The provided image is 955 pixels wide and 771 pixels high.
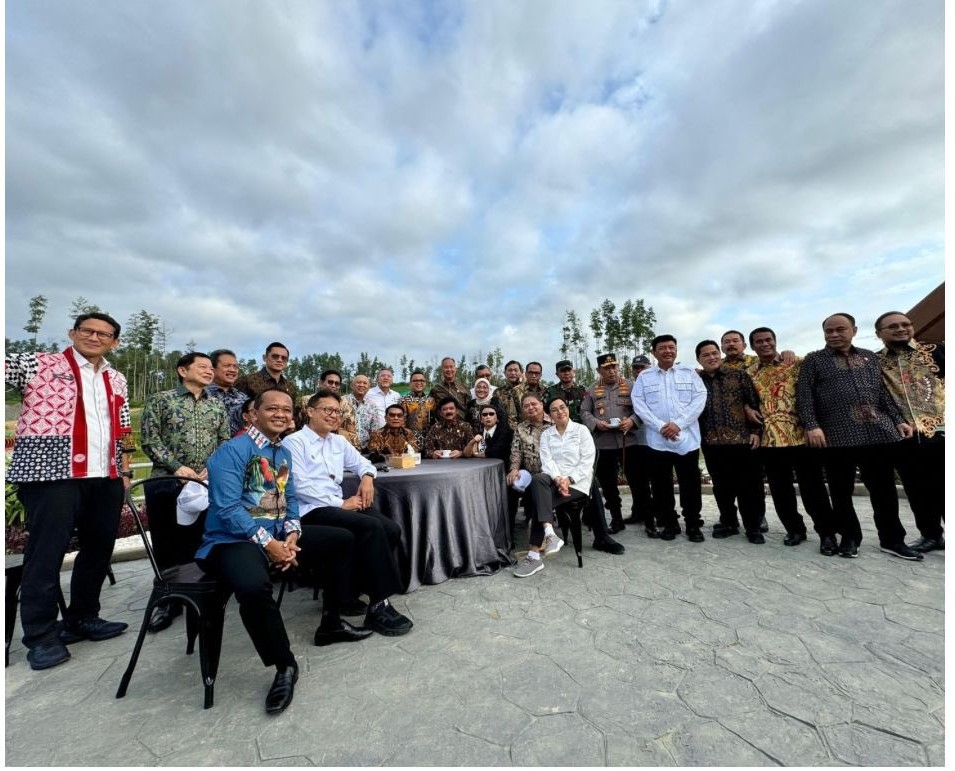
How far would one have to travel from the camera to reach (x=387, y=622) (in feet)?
9.45

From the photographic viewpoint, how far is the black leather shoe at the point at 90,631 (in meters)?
2.91

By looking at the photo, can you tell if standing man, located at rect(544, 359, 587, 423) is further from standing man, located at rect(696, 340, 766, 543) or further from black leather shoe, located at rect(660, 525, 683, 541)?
black leather shoe, located at rect(660, 525, 683, 541)

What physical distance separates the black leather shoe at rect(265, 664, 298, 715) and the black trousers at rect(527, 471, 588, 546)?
2.29 metres

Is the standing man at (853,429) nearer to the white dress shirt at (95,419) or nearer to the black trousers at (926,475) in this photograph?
the black trousers at (926,475)

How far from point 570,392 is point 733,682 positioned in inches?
147

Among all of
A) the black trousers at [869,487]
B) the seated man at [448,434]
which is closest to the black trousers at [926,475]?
the black trousers at [869,487]

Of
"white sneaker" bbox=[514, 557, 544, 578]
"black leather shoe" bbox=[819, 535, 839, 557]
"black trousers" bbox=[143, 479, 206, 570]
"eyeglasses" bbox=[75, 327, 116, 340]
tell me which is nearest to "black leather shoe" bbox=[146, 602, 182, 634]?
"black trousers" bbox=[143, 479, 206, 570]

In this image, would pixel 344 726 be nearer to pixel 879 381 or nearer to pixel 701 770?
pixel 701 770

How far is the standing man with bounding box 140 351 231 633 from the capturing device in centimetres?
326

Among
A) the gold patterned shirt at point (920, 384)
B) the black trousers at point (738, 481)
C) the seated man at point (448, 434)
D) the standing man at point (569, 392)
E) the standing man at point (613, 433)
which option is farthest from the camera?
the standing man at point (569, 392)

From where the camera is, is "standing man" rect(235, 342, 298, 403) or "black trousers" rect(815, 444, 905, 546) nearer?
"black trousers" rect(815, 444, 905, 546)

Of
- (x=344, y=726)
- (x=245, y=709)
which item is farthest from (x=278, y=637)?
(x=344, y=726)

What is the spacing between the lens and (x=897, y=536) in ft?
12.3

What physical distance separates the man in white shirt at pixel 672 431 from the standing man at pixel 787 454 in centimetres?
61
